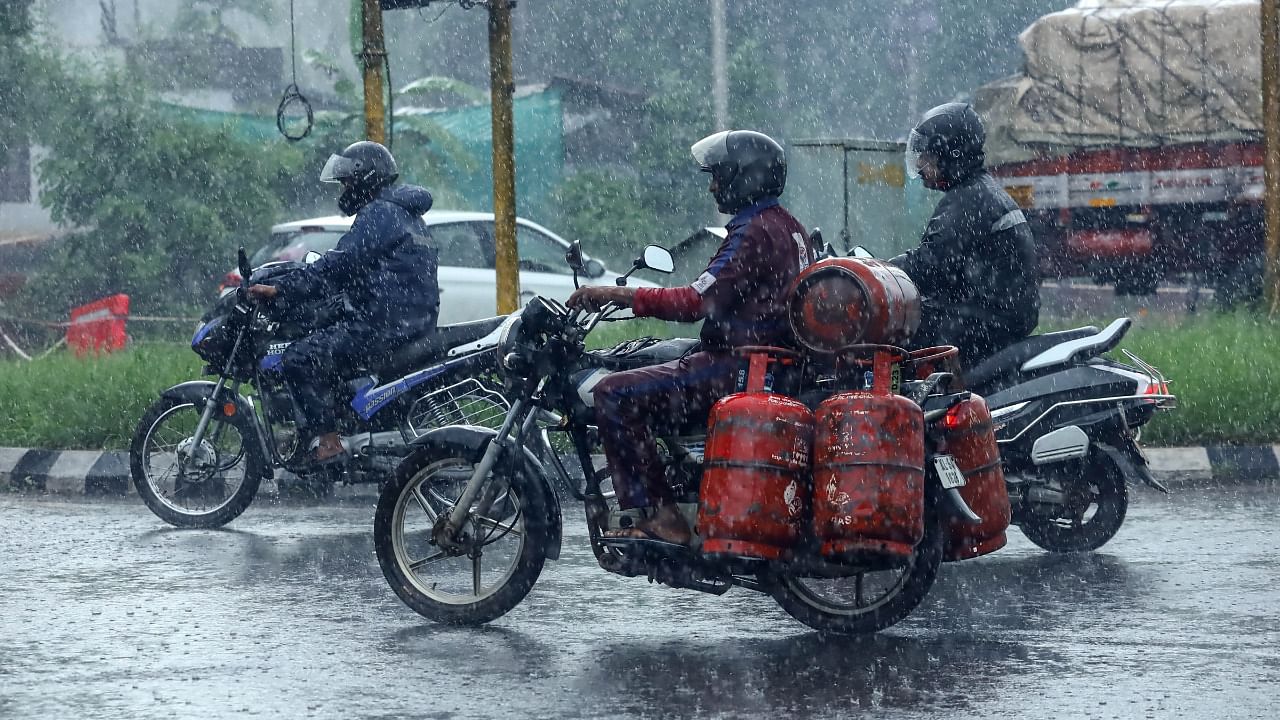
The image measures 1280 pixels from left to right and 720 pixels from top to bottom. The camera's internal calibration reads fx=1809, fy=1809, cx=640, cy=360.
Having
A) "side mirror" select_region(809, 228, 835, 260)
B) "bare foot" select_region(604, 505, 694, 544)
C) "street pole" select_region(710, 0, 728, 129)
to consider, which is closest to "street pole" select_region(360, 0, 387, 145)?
"side mirror" select_region(809, 228, 835, 260)

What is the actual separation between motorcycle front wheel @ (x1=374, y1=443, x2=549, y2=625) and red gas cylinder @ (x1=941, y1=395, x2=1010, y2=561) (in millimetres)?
1296

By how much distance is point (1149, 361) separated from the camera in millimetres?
11258

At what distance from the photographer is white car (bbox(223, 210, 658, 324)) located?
1433cm

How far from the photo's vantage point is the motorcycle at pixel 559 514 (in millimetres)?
5492

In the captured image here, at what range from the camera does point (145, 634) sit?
18.6ft

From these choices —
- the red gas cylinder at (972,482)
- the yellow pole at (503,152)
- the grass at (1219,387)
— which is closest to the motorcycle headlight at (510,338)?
the red gas cylinder at (972,482)

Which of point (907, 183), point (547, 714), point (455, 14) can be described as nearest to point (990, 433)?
point (547, 714)

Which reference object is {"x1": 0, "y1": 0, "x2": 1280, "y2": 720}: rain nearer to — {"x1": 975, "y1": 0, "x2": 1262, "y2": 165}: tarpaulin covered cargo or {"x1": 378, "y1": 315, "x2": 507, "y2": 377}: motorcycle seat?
{"x1": 378, "y1": 315, "x2": 507, "y2": 377}: motorcycle seat

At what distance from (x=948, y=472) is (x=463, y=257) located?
9.66 meters

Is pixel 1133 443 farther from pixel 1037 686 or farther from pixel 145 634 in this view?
pixel 145 634

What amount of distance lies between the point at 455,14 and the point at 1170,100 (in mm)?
24282

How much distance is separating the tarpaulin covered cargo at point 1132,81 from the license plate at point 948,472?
14.4 m

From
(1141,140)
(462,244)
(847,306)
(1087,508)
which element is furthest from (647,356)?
(1141,140)

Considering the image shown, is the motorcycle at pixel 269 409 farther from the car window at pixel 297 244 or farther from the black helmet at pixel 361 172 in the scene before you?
the car window at pixel 297 244
